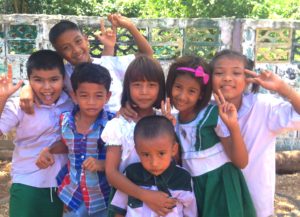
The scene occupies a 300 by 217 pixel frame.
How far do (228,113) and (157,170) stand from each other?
46 cm

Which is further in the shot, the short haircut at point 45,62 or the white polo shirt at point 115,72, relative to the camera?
the white polo shirt at point 115,72

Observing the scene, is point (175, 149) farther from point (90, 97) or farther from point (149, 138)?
point (90, 97)

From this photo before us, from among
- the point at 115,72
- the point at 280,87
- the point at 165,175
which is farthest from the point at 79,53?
the point at 280,87

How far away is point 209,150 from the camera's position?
222 cm

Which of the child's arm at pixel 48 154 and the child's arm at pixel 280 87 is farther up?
the child's arm at pixel 280 87

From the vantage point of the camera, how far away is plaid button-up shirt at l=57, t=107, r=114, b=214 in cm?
234

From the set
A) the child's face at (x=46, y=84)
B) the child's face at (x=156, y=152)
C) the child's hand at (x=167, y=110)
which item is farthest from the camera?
the child's face at (x=46, y=84)

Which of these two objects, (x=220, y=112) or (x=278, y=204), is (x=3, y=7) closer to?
(x=278, y=204)

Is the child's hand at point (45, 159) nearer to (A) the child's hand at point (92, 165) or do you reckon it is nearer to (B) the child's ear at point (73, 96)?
(A) the child's hand at point (92, 165)

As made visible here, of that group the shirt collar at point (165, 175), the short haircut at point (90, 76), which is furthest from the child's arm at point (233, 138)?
the short haircut at point (90, 76)

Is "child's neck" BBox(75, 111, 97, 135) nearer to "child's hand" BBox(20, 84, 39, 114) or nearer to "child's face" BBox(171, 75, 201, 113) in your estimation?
"child's hand" BBox(20, 84, 39, 114)

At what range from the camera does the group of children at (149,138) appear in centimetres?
215

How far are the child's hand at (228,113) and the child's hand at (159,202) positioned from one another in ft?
1.55

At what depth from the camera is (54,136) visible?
251 centimetres
